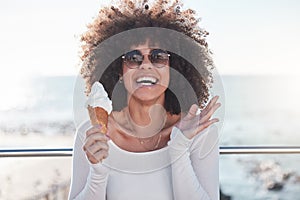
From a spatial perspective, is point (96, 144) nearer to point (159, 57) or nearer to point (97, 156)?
point (97, 156)

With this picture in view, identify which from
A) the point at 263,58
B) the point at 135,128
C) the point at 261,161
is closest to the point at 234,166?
the point at 261,161

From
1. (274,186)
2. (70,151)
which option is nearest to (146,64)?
(70,151)

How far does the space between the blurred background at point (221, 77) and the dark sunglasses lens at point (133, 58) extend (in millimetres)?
147

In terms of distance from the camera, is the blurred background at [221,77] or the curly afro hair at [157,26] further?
the blurred background at [221,77]

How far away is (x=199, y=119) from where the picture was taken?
117cm

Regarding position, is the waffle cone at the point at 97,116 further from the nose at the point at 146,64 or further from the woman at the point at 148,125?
the nose at the point at 146,64

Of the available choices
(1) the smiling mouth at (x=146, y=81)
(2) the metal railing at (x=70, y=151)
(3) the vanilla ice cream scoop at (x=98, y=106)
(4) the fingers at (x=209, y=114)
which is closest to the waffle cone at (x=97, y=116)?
(3) the vanilla ice cream scoop at (x=98, y=106)

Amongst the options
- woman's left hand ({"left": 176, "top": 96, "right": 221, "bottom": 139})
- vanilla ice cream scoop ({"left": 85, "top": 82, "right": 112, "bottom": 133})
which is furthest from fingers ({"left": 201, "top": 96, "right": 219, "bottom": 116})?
vanilla ice cream scoop ({"left": 85, "top": 82, "right": 112, "bottom": 133})

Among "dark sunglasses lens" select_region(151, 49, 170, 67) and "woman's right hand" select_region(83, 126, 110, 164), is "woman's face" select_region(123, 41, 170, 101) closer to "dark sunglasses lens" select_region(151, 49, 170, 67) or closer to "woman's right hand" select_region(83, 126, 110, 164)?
"dark sunglasses lens" select_region(151, 49, 170, 67)

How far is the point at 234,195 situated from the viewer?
213 cm

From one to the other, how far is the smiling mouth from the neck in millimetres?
75

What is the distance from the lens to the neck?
128 centimetres

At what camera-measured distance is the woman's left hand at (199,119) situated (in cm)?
117

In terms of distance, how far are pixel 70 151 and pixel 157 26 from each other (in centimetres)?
80
